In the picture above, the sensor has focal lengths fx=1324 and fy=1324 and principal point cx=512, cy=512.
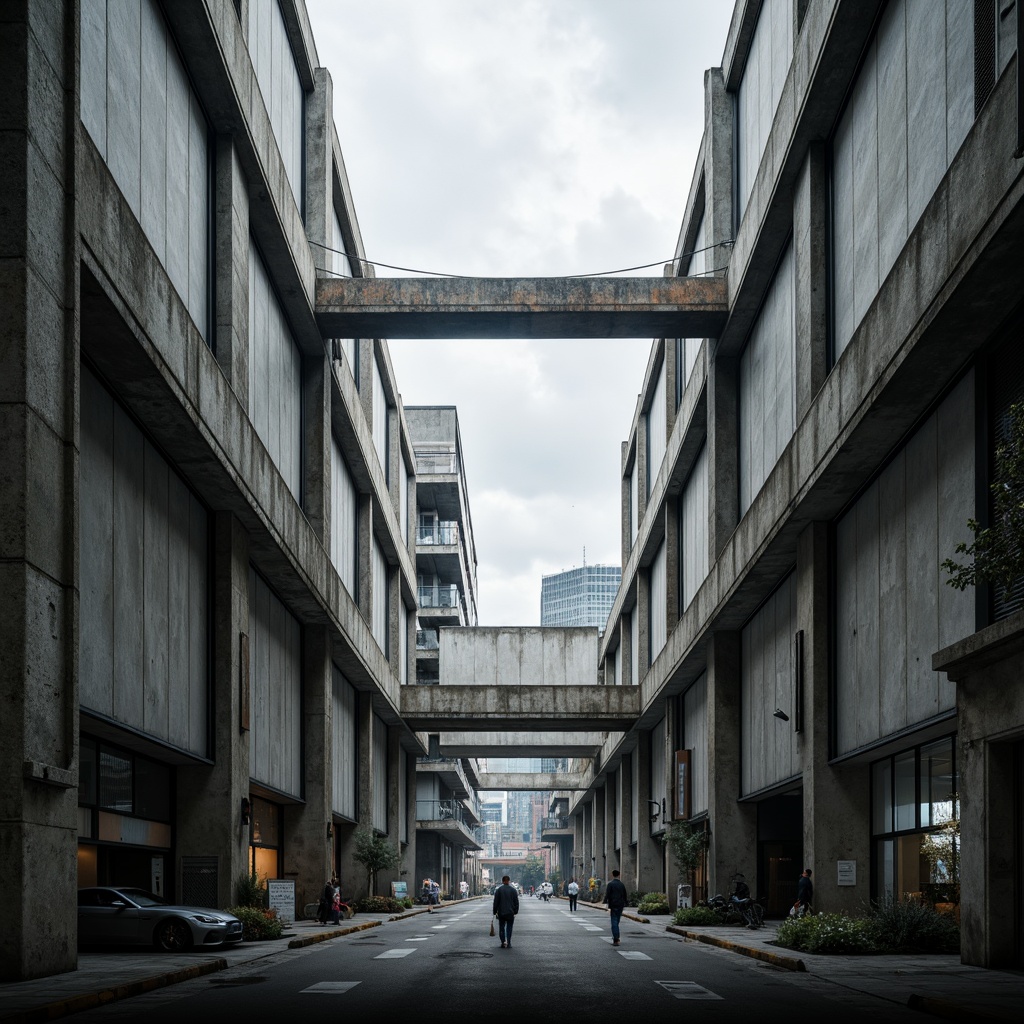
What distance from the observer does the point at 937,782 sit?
22.6 m

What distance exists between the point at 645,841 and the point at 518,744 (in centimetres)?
1709

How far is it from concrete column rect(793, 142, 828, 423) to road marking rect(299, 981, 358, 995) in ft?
47.6

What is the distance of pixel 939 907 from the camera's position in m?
22.4

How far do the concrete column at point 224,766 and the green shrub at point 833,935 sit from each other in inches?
440

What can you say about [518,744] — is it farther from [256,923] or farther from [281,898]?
[256,923]

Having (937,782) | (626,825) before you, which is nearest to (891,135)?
(937,782)

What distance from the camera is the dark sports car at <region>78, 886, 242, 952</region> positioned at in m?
22.4

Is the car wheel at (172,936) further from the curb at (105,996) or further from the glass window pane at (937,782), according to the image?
the glass window pane at (937,782)

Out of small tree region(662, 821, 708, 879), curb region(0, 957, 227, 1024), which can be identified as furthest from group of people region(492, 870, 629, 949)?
small tree region(662, 821, 708, 879)

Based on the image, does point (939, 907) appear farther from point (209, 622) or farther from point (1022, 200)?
point (209, 622)

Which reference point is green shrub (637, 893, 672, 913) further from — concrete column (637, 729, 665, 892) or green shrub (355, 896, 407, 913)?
green shrub (355, 896, 407, 913)

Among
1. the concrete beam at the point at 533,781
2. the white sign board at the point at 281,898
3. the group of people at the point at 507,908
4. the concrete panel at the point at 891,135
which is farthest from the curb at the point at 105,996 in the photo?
the concrete beam at the point at 533,781

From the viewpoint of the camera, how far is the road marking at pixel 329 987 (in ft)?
52.2

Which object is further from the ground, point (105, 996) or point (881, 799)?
point (881, 799)
